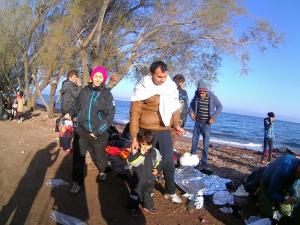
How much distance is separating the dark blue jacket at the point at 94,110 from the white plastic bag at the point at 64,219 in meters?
1.32

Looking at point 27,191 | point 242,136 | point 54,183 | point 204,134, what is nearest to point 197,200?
point 54,183

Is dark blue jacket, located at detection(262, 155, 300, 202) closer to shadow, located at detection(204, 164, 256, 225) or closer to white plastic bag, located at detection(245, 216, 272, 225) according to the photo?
white plastic bag, located at detection(245, 216, 272, 225)

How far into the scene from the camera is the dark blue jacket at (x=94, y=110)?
546 centimetres

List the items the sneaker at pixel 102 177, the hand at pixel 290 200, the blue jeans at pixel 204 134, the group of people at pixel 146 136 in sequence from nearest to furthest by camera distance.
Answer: the hand at pixel 290 200 → the group of people at pixel 146 136 → the sneaker at pixel 102 177 → the blue jeans at pixel 204 134

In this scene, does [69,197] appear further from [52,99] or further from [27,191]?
[52,99]

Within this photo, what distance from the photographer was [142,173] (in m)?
5.08

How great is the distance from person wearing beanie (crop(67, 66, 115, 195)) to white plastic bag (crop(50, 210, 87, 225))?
0.84m

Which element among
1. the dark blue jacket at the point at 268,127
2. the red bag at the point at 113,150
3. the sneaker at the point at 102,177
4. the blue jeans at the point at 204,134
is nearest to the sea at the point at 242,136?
the dark blue jacket at the point at 268,127

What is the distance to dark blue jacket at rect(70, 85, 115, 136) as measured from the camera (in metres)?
5.46

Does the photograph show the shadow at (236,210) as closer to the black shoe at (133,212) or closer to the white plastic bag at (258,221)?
the white plastic bag at (258,221)

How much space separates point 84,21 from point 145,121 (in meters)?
11.9

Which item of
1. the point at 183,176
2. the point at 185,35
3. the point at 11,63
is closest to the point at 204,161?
the point at 183,176

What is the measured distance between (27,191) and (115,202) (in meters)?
1.29

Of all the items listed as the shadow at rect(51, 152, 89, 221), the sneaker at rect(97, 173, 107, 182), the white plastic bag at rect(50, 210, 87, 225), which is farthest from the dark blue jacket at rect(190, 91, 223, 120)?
the white plastic bag at rect(50, 210, 87, 225)
